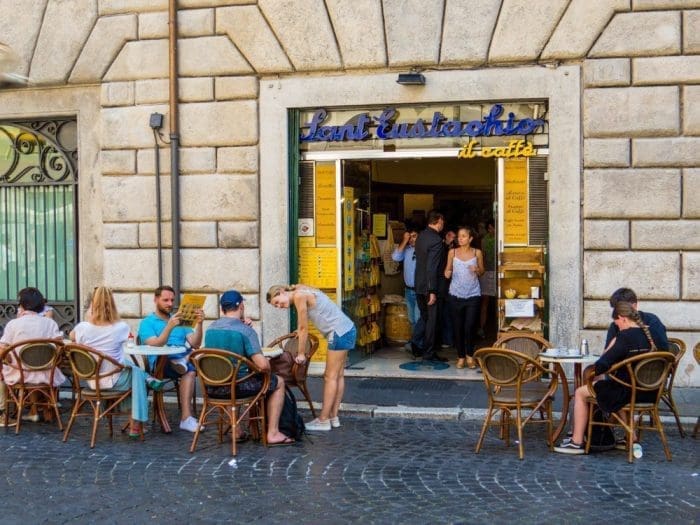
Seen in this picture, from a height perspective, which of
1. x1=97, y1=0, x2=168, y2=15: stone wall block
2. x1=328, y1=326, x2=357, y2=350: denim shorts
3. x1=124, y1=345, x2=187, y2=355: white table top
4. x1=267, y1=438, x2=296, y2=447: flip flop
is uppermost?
x1=97, y1=0, x2=168, y2=15: stone wall block

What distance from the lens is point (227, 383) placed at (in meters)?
7.61

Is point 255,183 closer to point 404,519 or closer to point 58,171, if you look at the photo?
point 58,171

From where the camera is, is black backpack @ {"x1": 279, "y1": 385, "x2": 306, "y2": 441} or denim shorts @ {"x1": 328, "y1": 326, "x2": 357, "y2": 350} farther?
denim shorts @ {"x1": 328, "y1": 326, "x2": 357, "y2": 350}

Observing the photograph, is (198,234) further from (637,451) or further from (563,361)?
(637,451)

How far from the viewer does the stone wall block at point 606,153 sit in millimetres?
10258

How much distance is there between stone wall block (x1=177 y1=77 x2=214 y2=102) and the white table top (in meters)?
4.15

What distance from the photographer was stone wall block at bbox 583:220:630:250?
10312mm

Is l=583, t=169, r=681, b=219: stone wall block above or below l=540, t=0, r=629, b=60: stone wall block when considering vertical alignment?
below

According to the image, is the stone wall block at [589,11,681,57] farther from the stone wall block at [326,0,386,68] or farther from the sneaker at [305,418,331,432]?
the sneaker at [305,418,331,432]

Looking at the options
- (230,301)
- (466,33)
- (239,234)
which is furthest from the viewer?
(239,234)

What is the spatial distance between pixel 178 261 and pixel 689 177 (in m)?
5.82

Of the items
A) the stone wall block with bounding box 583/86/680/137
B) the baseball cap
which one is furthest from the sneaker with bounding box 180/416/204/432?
the stone wall block with bounding box 583/86/680/137

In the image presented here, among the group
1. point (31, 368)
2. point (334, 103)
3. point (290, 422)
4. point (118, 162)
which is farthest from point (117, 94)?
point (290, 422)

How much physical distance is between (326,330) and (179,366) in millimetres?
1339
